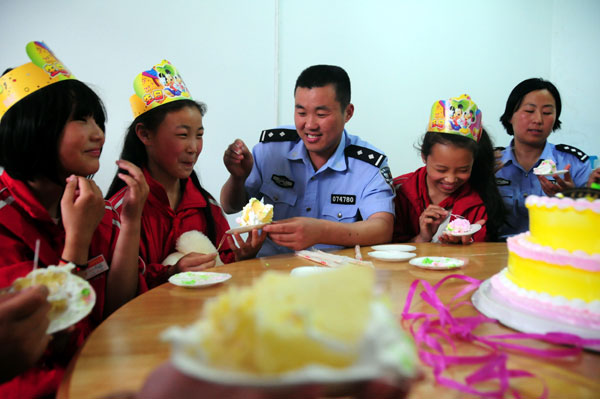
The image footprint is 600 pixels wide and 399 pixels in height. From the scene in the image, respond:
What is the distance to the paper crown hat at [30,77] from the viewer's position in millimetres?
1236

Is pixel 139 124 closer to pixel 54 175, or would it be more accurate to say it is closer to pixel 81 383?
pixel 54 175

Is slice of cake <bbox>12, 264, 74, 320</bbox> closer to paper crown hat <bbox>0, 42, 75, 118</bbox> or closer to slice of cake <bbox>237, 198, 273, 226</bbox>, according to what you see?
paper crown hat <bbox>0, 42, 75, 118</bbox>

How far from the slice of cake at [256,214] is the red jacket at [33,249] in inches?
20.9

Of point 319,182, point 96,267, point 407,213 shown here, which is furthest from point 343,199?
point 96,267

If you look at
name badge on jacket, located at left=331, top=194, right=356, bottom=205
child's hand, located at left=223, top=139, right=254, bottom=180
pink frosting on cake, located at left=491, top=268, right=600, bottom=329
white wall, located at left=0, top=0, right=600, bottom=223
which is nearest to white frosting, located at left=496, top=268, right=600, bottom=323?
pink frosting on cake, located at left=491, top=268, right=600, bottom=329

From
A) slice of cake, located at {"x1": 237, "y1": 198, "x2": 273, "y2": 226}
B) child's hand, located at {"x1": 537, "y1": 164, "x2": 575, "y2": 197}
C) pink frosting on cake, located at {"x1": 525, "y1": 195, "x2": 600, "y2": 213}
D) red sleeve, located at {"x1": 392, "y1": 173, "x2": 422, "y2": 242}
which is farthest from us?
child's hand, located at {"x1": 537, "y1": 164, "x2": 575, "y2": 197}

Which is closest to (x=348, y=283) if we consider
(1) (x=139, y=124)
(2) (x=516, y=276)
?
(2) (x=516, y=276)

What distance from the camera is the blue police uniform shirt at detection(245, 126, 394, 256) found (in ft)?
7.23

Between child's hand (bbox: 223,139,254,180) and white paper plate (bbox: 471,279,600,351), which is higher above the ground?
child's hand (bbox: 223,139,254,180)

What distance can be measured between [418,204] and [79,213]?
1.77 metres

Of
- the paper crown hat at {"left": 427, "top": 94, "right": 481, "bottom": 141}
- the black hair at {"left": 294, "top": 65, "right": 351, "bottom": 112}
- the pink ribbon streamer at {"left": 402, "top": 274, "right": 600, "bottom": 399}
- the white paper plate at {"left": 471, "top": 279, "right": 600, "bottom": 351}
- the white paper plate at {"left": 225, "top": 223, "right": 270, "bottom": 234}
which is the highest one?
the black hair at {"left": 294, "top": 65, "right": 351, "bottom": 112}

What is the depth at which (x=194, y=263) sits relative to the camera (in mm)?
1473

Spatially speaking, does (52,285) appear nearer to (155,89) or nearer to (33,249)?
(33,249)

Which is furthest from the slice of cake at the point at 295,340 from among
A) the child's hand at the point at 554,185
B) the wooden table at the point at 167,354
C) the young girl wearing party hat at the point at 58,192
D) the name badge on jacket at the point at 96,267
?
the child's hand at the point at 554,185
